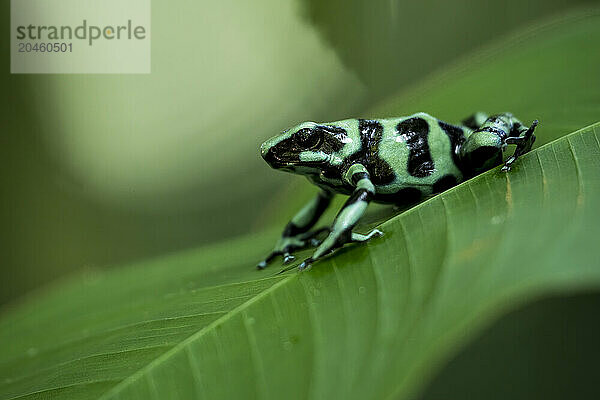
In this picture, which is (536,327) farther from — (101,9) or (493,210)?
(101,9)

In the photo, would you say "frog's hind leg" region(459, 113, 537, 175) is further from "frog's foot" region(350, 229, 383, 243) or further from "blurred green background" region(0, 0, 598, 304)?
"blurred green background" region(0, 0, 598, 304)

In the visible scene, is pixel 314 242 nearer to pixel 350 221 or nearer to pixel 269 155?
pixel 269 155

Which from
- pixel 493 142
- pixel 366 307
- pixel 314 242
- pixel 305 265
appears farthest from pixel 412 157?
pixel 366 307

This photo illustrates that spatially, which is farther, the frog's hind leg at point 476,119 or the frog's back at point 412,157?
the frog's hind leg at point 476,119

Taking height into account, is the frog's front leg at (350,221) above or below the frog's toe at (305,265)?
above

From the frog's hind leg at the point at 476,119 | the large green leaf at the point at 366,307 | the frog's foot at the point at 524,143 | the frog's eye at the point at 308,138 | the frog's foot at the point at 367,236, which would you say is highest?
the frog's hind leg at the point at 476,119

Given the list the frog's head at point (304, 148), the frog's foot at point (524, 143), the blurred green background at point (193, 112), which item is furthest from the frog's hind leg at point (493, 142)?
the blurred green background at point (193, 112)

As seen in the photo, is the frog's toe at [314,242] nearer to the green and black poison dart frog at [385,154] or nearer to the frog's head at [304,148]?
the green and black poison dart frog at [385,154]
